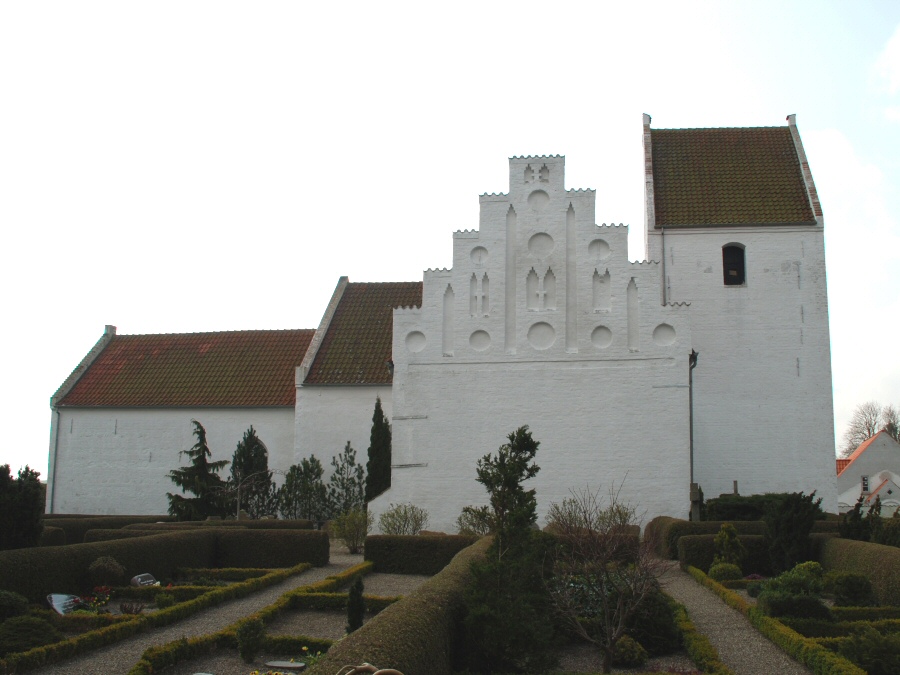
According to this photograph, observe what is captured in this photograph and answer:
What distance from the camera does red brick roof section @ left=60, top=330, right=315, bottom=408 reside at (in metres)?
30.1

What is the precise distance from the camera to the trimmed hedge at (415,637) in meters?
6.14

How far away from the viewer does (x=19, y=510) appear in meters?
14.4

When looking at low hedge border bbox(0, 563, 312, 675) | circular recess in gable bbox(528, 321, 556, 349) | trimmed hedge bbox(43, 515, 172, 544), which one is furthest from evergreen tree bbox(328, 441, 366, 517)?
low hedge border bbox(0, 563, 312, 675)

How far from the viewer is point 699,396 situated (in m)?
25.8

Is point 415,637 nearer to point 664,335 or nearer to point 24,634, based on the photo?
point 24,634

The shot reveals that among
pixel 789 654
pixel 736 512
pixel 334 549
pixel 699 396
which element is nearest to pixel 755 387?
pixel 699 396

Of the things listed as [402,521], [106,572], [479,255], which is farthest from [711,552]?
[106,572]

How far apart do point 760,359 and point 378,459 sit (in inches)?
455

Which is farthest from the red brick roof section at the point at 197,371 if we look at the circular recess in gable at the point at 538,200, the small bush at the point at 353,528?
the circular recess in gable at the point at 538,200

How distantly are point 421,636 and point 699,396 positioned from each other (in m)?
19.9

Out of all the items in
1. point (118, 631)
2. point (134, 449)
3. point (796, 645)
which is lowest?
point (118, 631)

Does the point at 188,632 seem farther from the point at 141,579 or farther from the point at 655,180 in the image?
the point at 655,180

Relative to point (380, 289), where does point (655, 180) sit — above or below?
above

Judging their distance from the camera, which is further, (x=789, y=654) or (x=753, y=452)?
(x=753, y=452)
